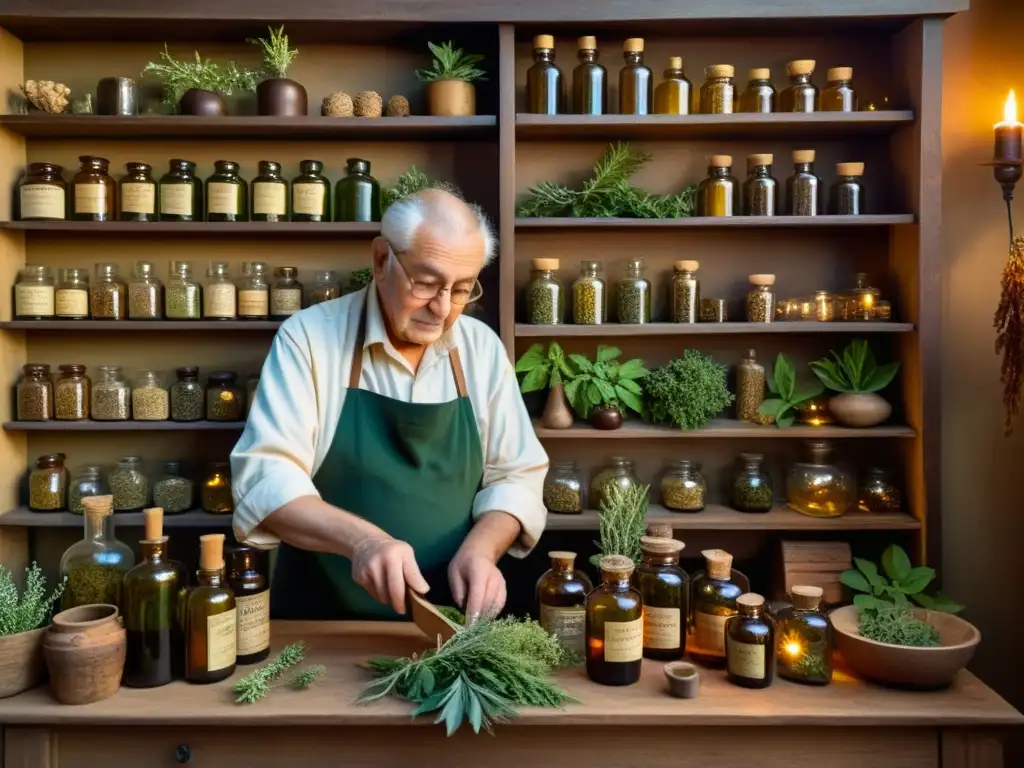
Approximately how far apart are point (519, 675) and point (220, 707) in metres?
0.49

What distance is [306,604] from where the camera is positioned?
2090 millimetres

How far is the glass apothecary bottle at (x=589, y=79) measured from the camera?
254cm

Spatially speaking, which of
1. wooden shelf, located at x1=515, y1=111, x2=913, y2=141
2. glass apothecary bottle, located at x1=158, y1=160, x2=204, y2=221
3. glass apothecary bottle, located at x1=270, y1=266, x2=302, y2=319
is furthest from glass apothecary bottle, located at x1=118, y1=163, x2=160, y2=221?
wooden shelf, located at x1=515, y1=111, x2=913, y2=141

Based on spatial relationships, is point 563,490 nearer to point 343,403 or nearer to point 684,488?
point 684,488

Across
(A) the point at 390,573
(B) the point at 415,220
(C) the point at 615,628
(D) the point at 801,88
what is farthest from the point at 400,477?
(D) the point at 801,88

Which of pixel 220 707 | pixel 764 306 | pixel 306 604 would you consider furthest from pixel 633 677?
pixel 764 306

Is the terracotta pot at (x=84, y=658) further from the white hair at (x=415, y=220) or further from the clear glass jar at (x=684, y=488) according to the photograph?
the clear glass jar at (x=684, y=488)

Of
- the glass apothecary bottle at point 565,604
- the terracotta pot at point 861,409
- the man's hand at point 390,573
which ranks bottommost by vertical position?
the glass apothecary bottle at point 565,604

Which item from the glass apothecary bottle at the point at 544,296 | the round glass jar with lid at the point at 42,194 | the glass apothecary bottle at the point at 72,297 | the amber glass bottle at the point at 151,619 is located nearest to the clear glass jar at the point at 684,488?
the glass apothecary bottle at the point at 544,296

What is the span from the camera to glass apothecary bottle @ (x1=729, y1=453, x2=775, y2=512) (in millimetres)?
2572

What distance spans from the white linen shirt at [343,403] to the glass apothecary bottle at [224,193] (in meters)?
0.73

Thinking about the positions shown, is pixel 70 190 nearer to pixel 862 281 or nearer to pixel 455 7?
pixel 455 7

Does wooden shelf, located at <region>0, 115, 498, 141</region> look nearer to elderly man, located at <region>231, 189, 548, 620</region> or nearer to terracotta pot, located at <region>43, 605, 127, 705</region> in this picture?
elderly man, located at <region>231, 189, 548, 620</region>

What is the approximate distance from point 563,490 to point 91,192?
5.41 feet
